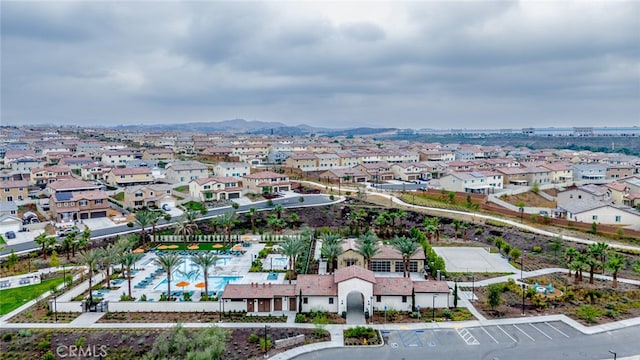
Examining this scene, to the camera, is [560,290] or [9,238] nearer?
[560,290]

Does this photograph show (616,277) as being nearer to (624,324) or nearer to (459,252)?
(624,324)

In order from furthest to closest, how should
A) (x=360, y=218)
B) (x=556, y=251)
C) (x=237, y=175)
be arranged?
(x=237, y=175) < (x=360, y=218) < (x=556, y=251)

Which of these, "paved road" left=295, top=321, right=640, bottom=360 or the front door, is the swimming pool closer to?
the front door

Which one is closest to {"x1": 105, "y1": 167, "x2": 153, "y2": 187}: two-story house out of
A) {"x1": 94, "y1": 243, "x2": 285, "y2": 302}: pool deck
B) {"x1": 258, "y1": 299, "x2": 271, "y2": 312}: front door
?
{"x1": 94, "y1": 243, "x2": 285, "y2": 302}: pool deck

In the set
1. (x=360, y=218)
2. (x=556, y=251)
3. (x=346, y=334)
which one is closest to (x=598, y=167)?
(x=556, y=251)

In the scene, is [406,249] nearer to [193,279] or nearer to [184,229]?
[193,279]

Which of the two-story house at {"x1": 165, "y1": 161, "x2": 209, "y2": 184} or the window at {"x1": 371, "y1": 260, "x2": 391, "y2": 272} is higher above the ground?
the two-story house at {"x1": 165, "y1": 161, "x2": 209, "y2": 184}
